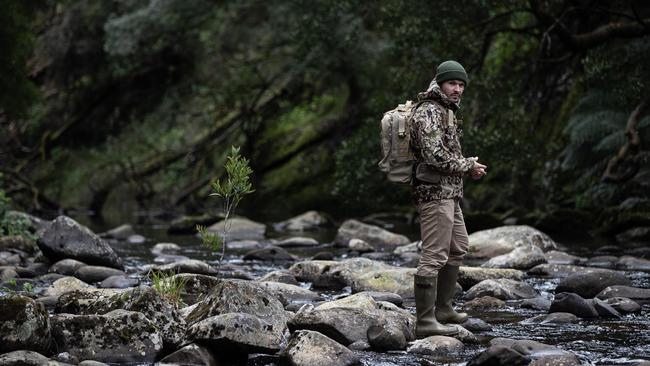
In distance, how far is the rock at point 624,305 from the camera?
757 cm

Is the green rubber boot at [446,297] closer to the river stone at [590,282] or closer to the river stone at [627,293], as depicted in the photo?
the river stone at [627,293]

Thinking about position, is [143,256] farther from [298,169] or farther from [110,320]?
[298,169]

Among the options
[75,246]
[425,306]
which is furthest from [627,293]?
[75,246]

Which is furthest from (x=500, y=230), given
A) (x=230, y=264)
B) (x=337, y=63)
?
(x=337, y=63)

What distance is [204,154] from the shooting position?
2712 cm

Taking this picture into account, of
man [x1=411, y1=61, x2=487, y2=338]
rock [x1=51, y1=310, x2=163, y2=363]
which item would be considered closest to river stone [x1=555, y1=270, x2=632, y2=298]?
man [x1=411, y1=61, x2=487, y2=338]

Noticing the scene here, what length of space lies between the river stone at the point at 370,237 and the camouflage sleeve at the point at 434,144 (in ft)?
25.1

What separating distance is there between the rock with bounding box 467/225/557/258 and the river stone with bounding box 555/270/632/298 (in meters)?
3.51

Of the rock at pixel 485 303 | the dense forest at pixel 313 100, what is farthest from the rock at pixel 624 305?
the dense forest at pixel 313 100

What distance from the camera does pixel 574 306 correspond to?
7406mm

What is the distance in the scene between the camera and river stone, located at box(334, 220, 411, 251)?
1442 centimetres

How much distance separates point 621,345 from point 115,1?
23325 millimetres

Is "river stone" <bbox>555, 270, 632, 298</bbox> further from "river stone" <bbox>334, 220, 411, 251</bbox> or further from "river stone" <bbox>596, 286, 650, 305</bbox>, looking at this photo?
"river stone" <bbox>334, 220, 411, 251</bbox>

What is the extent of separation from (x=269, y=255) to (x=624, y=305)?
592 centimetres
